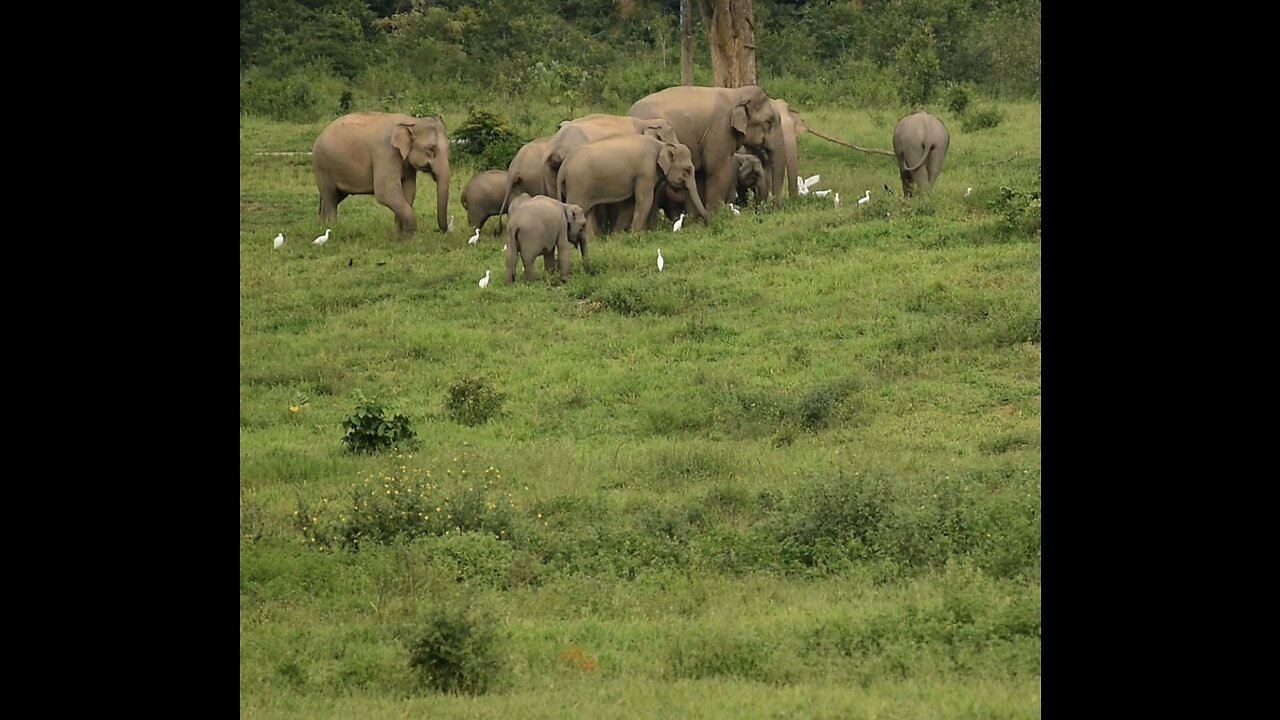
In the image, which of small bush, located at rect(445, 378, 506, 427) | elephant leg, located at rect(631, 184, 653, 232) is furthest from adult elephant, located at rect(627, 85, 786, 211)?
small bush, located at rect(445, 378, 506, 427)

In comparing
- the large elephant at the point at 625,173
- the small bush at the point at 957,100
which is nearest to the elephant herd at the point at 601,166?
the large elephant at the point at 625,173

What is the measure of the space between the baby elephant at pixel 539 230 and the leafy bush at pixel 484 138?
6041mm

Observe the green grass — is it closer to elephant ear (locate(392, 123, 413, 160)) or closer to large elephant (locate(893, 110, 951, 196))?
elephant ear (locate(392, 123, 413, 160))

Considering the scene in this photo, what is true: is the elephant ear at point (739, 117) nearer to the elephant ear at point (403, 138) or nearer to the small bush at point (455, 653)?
the elephant ear at point (403, 138)

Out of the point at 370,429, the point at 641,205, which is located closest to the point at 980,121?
the point at 641,205

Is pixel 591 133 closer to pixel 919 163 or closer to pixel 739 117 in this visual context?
pixel 739 117

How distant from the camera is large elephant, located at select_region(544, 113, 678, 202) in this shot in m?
16.5

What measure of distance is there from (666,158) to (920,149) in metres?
3.06

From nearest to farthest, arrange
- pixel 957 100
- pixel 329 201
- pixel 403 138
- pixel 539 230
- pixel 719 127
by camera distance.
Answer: pixel 539 230 → pixel 403 138 → pixel 329 201 → pixel 719 127 → pixel 957 100

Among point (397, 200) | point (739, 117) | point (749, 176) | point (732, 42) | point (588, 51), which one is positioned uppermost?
point (588, 51)

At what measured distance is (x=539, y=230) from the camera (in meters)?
14.5

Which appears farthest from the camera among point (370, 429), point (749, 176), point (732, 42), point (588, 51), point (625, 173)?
point (588, 51)
